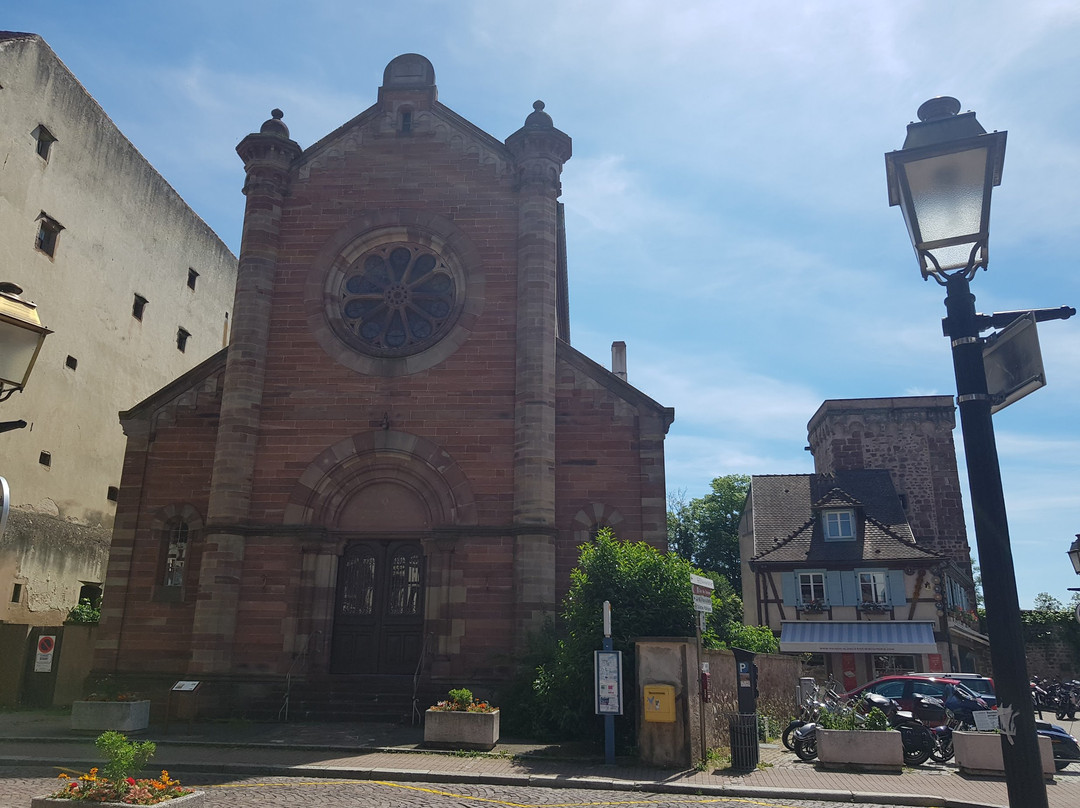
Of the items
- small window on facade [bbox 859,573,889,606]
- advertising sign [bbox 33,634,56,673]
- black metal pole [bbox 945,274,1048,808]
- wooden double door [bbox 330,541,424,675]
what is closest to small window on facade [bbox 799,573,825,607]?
small window on facade [bbox 859,573,889,606]

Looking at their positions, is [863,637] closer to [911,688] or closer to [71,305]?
[911,688]

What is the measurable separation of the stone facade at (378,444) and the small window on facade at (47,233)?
8.36m

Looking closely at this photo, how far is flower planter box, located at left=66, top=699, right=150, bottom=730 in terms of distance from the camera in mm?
15266

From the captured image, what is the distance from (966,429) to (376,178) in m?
19.3

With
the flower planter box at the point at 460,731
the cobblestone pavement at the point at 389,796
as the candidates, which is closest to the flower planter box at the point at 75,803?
the cobblestone pavement at the point at 389,796

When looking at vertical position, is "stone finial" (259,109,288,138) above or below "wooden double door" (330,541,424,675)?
above

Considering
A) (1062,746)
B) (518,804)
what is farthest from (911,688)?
(518,804)

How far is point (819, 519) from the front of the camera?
115ft

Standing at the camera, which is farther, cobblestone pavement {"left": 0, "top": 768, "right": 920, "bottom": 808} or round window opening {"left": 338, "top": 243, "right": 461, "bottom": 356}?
round window opening {"left": 338, "top": 243, "right": 461, "bottom": 356}

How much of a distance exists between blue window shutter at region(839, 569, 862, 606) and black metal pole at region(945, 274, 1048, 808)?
30.3m

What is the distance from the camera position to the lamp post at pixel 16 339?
5.88 metres

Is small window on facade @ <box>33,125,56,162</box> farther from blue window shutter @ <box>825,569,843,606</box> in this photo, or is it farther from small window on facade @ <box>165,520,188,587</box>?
blue window shutter @ <box>825,569,843,606</box>

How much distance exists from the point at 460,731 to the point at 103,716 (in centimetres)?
662

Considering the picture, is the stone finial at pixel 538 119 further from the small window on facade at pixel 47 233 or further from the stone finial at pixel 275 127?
the small window on facade at pixel 47 233
